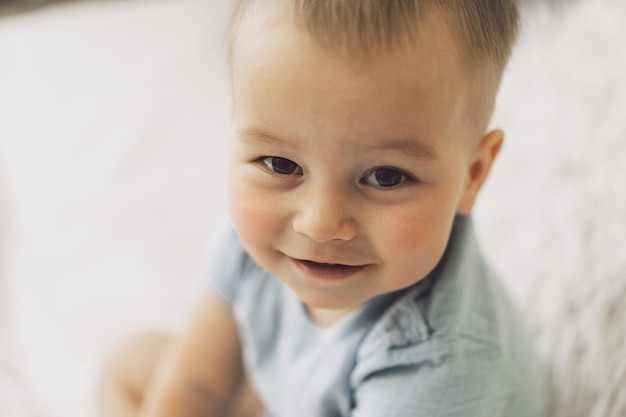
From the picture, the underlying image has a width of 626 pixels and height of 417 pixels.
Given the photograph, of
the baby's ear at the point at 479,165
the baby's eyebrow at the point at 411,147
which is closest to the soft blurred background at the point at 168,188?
the baby's ear at the point at 479,165

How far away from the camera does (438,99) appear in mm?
488

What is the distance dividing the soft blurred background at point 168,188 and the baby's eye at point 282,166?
0.40 m

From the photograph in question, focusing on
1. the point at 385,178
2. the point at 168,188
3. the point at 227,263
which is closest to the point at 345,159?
the point at 385,178

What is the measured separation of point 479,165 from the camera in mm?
604

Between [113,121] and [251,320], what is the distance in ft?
1.94

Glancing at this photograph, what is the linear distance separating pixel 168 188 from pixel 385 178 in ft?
2.21

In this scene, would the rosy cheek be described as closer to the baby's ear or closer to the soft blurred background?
the baby's ear

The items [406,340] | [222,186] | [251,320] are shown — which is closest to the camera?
[406,340]

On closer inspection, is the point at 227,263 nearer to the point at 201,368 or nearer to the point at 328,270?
the point at 201,368

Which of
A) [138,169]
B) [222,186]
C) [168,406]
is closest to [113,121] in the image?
[138,169]

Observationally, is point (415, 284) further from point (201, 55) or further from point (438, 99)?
point (201, 55)

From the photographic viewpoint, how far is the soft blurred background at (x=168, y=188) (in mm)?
818

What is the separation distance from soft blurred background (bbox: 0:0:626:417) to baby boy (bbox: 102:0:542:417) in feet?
0.50

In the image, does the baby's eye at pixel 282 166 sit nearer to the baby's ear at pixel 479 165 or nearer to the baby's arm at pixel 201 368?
the baby's ear at pixel 479 165
